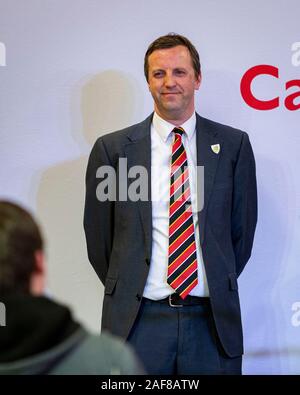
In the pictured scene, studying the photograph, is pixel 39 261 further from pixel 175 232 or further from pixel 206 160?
pixel 206 160

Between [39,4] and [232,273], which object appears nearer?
[232,273]

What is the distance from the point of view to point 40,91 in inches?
117

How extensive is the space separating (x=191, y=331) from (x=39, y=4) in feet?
4.58

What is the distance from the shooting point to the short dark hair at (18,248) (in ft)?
5.35

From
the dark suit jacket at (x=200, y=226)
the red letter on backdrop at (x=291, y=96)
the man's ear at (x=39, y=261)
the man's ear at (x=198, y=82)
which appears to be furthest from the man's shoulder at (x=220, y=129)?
the man's ear at (x=39, y=261)

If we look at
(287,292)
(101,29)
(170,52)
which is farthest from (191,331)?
(101,29)

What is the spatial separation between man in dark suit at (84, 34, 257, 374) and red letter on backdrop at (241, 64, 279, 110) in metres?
0.30

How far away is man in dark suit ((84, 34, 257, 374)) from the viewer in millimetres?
2621

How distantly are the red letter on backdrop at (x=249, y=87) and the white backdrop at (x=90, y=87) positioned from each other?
0.07ft

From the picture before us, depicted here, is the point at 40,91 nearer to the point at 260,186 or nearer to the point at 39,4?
the point at 39,4

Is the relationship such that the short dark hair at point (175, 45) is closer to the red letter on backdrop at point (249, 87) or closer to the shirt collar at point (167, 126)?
the shirt collar at point (167, 126)

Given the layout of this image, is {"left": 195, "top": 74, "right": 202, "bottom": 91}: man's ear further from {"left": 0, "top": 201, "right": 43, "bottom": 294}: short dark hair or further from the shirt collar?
{"left": 0, "top": 201, "right": 43, "bottom": 294}: short dark hair

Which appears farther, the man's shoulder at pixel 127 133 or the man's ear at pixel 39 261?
the man's shoulder at pixel 127 133
